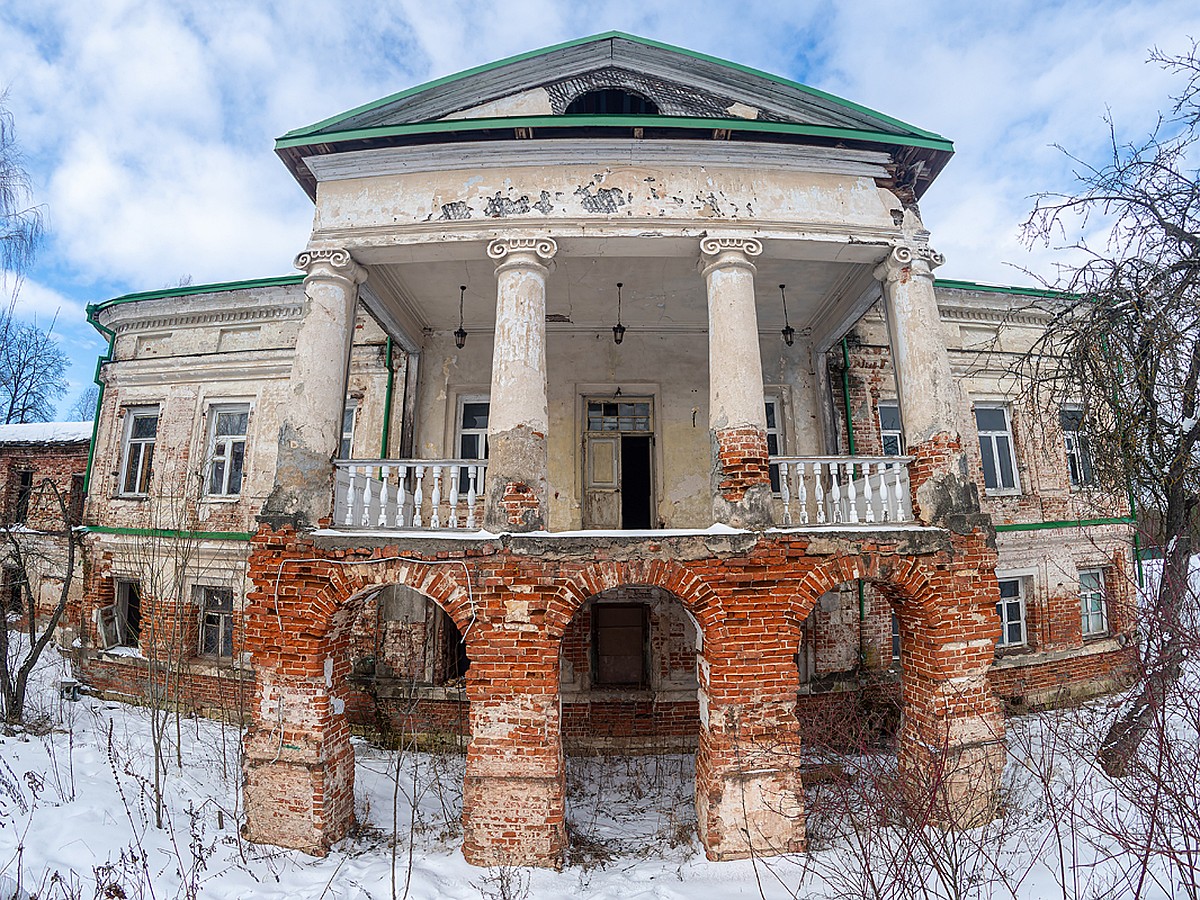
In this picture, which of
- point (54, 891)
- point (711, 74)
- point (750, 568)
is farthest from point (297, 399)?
point (711, 74)

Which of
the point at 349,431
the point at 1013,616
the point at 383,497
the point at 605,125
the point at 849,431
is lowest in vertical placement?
the point at 1013,616

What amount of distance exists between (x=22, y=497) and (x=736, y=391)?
15.0 metres

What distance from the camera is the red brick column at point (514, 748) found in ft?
17.2

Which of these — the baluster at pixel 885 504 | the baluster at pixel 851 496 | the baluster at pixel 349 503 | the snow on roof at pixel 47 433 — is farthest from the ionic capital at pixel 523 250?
the snow on roof at pixel 47 433

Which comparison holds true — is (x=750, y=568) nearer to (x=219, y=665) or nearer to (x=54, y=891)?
(x=54, y=891)

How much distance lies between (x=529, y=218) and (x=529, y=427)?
2.38 metres

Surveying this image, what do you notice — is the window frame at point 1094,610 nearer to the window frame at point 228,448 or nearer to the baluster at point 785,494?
the baluster at point 785,494

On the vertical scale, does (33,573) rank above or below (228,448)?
below

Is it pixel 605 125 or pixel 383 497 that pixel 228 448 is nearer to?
pixel 383 497

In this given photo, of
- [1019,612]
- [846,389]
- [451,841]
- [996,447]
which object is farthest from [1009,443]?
[451,841]

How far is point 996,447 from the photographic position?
388 inches

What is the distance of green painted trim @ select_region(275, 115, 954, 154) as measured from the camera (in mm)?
6262

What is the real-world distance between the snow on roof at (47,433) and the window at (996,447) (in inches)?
720

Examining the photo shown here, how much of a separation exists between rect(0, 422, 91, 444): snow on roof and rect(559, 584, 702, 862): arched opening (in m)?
12.7
